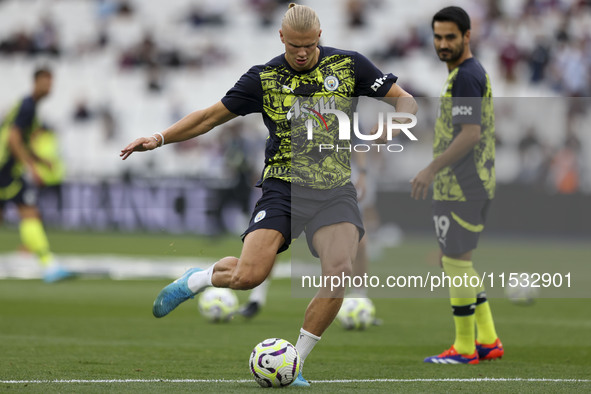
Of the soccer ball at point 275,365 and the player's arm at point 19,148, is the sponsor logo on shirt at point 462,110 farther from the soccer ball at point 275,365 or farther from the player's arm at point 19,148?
the player's arm at point 19,148

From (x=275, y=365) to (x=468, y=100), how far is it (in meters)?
2.58

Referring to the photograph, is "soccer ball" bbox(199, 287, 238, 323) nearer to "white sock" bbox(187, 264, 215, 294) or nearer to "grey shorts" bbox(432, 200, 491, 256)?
"grey shorts" bbox(432, 200, 491, 256)

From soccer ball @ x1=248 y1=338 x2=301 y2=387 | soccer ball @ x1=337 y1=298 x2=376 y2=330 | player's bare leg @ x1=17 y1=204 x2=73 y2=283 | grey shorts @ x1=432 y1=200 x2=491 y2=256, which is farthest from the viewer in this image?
player's bare leg @ x1=17 y1=204 x2=73 y2=283

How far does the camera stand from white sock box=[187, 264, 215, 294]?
20.3 ft

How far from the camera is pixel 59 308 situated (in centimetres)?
1077

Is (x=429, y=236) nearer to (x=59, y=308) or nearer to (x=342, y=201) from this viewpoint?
(x=59, y=308)

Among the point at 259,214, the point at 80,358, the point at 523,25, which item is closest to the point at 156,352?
the point at 80,358

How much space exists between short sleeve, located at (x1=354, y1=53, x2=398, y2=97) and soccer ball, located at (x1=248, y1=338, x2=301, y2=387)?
5.58 feet

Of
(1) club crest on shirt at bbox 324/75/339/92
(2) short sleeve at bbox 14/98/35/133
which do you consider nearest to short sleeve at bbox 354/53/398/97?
(1) club crest on shirt at bbox 324/75/339/92

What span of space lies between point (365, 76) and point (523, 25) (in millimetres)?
22322

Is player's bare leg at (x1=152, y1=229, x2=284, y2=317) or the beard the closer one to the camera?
player's bare leg at (x1=152, y1=229, x2=284, y2=317)

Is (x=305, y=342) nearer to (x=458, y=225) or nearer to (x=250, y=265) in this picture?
(x=250, y=265)

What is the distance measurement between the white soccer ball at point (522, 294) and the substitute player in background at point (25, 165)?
605 cm

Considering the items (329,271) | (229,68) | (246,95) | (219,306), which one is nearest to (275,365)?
(329,271)
